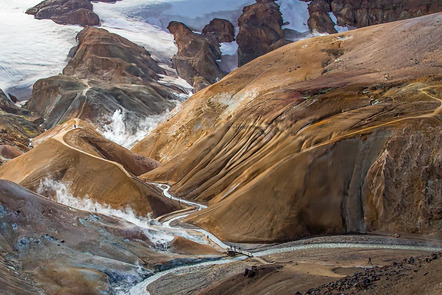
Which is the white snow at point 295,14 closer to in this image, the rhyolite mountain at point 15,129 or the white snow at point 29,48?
the white snow at point 29,48

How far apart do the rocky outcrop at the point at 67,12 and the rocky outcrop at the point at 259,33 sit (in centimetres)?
4455

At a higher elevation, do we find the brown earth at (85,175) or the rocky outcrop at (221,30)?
the rocky outcrop at (221,30)

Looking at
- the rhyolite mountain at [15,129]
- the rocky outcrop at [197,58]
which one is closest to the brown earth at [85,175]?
the rhyolite mountain at [15,129]

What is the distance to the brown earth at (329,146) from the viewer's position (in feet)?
131

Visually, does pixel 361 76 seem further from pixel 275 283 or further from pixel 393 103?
pixel 275 283

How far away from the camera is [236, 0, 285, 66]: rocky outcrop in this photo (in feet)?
442

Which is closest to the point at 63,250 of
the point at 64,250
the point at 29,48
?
the point at 64,250

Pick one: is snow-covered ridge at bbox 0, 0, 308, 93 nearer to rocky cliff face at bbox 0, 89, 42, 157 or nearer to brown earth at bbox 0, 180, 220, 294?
rocky cliff face at bbox 0, 89, 42, 157

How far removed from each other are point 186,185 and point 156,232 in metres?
16.4

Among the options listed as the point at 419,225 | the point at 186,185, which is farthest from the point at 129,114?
the point at 419,225

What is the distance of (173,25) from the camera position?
159 m

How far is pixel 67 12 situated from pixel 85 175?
116 meters

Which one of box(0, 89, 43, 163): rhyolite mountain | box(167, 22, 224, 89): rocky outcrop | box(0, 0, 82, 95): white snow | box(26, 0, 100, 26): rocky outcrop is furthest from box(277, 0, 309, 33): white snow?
box(0, 89, 43, 163): rhyolite mountain

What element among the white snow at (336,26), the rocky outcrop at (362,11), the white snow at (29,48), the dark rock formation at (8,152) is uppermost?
the rocky outcrop at (362,11)
